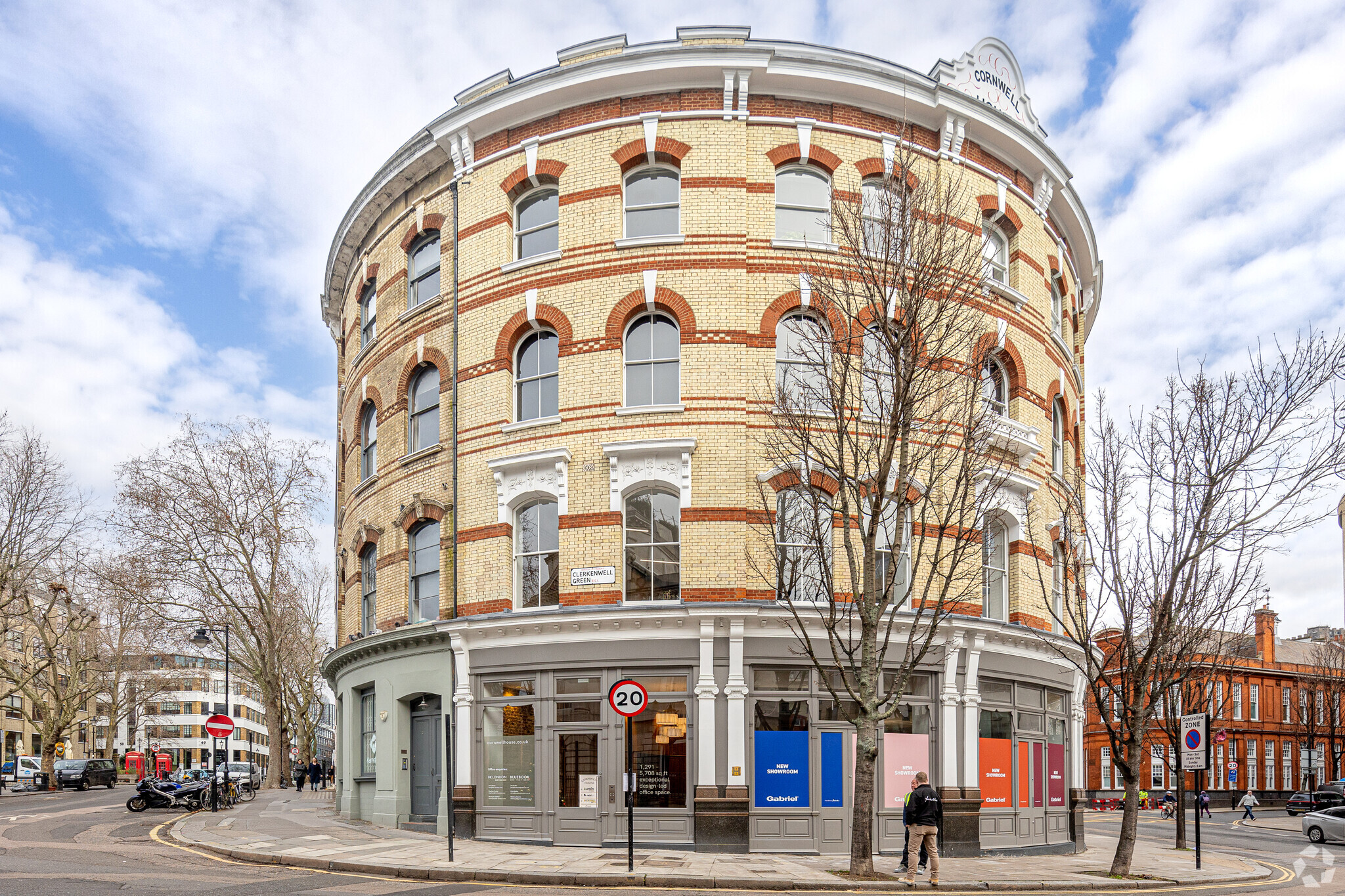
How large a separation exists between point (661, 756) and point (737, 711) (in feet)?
4.96

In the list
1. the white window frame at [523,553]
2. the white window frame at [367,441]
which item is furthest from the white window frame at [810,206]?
the white window frame at [367,441]

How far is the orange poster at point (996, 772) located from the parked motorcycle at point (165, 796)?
21.3 m

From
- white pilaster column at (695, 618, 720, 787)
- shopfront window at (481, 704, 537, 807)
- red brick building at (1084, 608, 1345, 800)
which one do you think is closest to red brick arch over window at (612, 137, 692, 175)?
white pilaster column at (695, 618, 720, 787)

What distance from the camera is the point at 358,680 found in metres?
23.8

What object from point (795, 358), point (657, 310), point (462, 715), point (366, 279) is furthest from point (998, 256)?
point (366, 279)

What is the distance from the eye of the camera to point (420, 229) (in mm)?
22859

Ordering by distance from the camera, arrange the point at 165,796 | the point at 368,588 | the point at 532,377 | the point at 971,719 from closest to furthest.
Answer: the point at 971,719
the point at 532,377
the point at 368,588
the point at 165,796

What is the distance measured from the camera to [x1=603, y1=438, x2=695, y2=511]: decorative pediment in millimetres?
18719

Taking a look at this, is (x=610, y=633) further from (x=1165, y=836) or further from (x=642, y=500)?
(x=1165, y=836)

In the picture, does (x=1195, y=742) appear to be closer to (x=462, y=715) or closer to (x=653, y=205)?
(x=462, y=715)

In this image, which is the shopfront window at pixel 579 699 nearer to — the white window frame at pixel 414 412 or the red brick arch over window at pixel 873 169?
the white window frame at pixel 414 412

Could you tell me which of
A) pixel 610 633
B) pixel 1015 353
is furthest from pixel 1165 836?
pixel 610 633

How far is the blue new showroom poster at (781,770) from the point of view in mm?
17625

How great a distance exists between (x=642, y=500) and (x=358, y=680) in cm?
887
